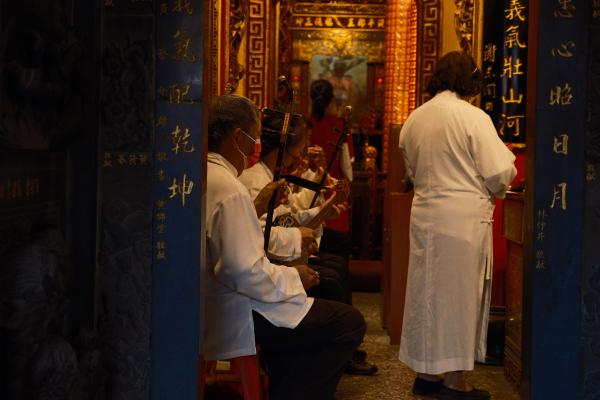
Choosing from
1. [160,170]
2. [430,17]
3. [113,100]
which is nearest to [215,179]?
[160,170]

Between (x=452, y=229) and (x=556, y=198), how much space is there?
0.97 m

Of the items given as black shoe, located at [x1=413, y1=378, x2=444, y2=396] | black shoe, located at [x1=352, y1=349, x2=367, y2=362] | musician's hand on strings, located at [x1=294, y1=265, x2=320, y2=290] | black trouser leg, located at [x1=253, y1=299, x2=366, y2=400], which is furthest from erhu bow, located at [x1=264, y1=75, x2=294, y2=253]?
black shoe, located at [x1=352, y1=349, x2=367, y2=362]

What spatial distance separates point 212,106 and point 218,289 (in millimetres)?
728

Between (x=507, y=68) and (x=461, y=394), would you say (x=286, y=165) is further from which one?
(x=507, y=68)

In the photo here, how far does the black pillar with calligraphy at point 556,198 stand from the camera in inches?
120

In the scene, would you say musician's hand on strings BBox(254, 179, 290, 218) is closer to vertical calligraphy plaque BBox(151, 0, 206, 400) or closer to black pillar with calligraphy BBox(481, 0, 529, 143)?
vertical calligraphy plaque BBox(151, 0, 206, 400)

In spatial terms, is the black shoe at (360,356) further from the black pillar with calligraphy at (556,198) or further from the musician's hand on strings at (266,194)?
the black pillar with calligraphy at (556,198)

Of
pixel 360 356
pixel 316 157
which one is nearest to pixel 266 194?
pixel 360 356

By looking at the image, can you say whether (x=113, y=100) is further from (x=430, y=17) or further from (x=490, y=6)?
(x=430, y=17)

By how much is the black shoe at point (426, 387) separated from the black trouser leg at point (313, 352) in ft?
3.25

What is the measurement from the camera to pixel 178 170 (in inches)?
116

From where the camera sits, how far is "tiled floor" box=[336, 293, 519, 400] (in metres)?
4.24

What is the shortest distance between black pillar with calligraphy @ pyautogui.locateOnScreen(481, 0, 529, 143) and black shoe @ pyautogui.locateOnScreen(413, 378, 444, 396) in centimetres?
167

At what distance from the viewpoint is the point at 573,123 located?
307 cm
